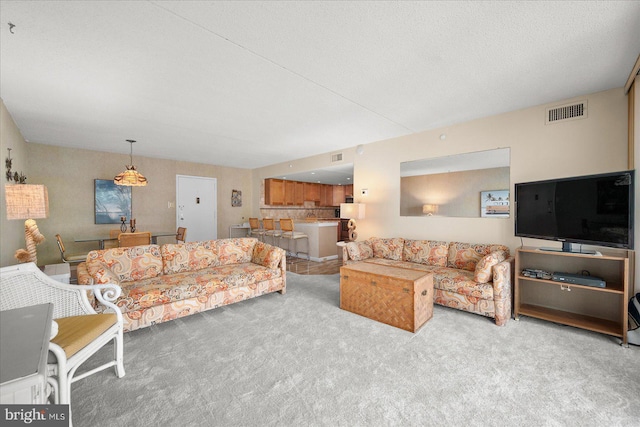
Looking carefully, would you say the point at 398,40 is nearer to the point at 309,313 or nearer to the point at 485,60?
the point at 485,60

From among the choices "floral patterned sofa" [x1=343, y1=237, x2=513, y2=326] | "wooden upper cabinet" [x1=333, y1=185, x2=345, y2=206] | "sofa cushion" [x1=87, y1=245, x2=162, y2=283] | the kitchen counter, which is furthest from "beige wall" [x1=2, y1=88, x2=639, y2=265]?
"wooden upper cabinet" [x1=333, y1=185, x2=345, y2=206]

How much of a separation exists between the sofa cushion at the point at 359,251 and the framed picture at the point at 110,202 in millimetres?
5208

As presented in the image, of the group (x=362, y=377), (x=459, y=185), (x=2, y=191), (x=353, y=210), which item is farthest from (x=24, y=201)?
(x=459, y=185)

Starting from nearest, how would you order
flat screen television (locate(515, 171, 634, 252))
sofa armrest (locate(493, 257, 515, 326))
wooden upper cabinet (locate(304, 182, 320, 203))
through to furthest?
flat screen television (locate(515, 171, 634, 252))
sofa armrest (locate(493, 257, 515, 326))
wooden upper cabinet (locate(304, 182, 320, 203))

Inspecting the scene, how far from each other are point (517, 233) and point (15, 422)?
4.12 m

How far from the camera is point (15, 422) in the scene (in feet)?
2.60

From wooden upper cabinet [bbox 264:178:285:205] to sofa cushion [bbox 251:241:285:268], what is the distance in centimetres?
403

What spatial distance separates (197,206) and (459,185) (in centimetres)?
630

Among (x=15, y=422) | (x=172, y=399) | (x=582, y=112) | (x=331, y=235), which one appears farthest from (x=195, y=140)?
(x=582, y=112)

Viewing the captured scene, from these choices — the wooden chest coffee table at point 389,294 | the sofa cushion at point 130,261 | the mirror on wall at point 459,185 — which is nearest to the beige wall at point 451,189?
the mirror on wall at point 459,185

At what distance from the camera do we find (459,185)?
385 cm

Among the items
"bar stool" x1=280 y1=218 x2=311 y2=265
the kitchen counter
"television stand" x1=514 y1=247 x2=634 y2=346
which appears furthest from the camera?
the kitchen counter

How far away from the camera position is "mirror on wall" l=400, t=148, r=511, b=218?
3508mm

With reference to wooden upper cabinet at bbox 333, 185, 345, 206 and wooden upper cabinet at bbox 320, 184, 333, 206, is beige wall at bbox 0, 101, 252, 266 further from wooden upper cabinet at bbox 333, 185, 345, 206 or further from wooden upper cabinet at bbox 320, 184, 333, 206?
wooden upper cabinet at bbox 333, 185, 345, 206
